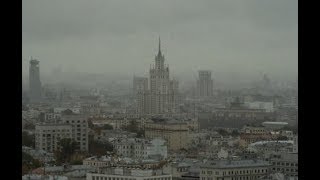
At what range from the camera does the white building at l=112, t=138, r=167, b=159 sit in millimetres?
6125

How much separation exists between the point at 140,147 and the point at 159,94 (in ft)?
2.44

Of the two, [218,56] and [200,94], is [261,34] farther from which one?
[200,94]

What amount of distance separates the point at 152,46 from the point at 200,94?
2.14 ft

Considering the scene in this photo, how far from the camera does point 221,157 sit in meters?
5.57

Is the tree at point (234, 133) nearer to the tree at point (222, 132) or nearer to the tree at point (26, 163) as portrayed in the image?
the tree at point (222, 132)

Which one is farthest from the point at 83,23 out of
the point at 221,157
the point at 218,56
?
the point at 221,157

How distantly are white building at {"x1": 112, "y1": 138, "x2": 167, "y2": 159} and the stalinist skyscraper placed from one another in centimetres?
35

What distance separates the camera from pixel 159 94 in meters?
6.14

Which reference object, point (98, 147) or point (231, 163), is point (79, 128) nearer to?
point (98, 147)

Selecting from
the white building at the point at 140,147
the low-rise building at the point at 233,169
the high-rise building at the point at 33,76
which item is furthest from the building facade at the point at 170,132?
the high-rise building at the point at 33,76

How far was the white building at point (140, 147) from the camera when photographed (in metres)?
6.12

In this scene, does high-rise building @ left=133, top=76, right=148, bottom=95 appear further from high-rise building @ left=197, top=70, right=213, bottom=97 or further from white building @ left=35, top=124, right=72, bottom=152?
white building @ left=35, top=124, right=72, bottom=152

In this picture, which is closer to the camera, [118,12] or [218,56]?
[118,12]
